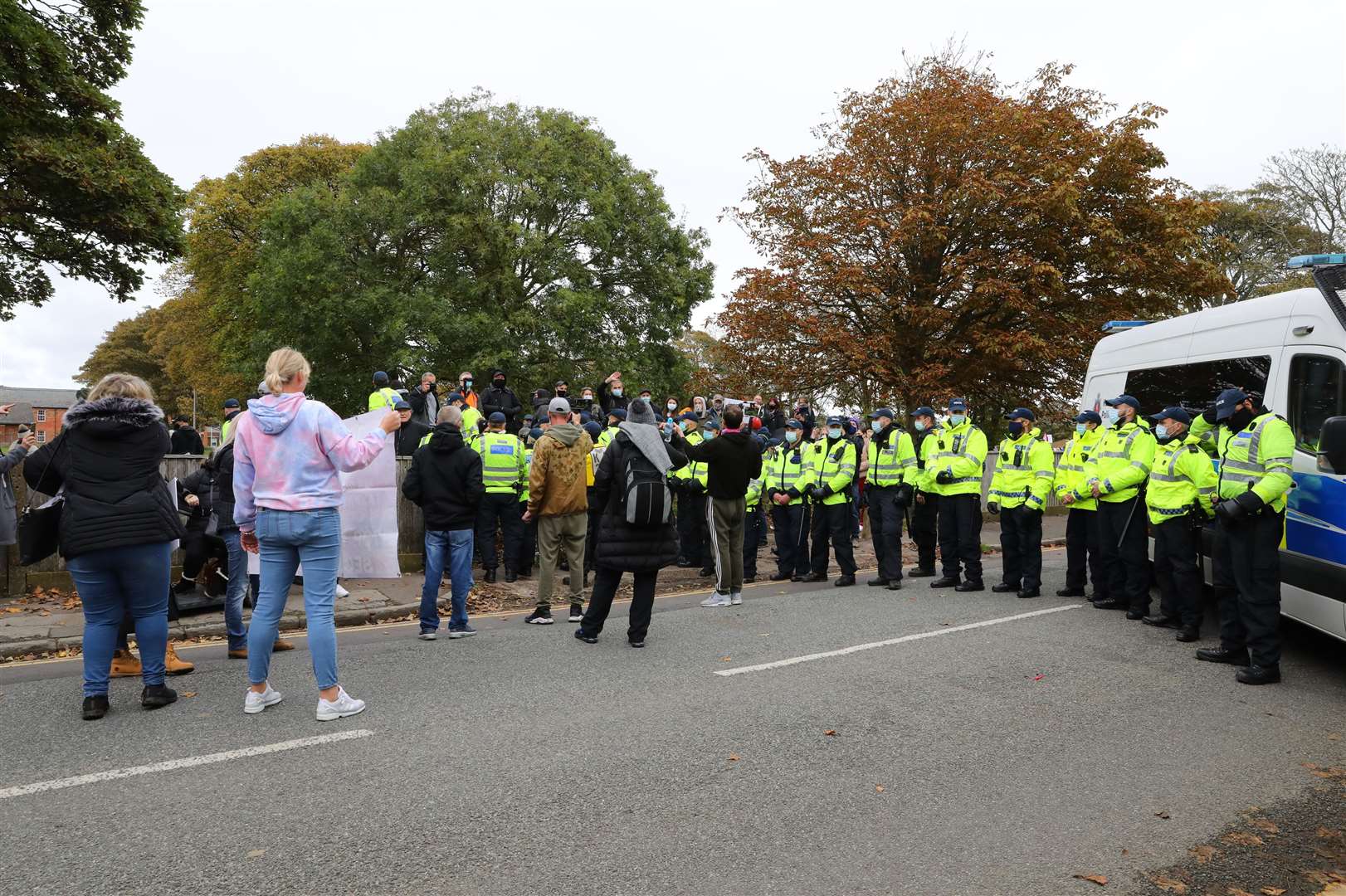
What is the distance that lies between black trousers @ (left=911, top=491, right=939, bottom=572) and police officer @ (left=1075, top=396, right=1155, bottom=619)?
2.39 meters

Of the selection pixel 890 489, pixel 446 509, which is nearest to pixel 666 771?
pixel 446 509

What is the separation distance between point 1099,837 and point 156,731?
4.93 metres

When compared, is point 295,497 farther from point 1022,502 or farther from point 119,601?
point 1022,502

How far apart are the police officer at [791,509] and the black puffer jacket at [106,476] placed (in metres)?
7.67

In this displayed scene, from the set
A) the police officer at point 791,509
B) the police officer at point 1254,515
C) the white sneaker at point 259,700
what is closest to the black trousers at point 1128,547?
the police officer at point 1254,515

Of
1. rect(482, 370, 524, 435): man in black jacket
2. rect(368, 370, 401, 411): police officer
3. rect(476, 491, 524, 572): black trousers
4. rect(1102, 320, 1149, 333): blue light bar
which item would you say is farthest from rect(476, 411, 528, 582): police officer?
rect(1102, 320, 1149, 333): blue light bar

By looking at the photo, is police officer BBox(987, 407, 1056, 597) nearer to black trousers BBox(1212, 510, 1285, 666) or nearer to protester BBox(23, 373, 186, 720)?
black trousers BBox(1212, 510, 1285, 666)

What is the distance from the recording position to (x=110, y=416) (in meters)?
5.15

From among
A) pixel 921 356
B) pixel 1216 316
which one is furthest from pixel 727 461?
pixel 921 356

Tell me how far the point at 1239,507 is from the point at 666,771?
471 centimetres

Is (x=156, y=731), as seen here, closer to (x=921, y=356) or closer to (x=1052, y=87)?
(x=921, y=356)

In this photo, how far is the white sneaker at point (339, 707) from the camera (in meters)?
5.15

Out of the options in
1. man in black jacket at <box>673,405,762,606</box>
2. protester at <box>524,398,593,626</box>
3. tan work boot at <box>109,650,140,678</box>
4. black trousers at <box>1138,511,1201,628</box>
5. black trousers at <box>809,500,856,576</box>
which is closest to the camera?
tan work boot at <box>109,650,140,678</box>

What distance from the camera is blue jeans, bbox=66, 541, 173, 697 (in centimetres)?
516
